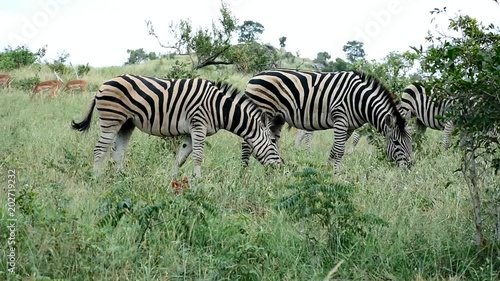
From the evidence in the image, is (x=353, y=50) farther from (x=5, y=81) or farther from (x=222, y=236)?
(x=222, y=236)

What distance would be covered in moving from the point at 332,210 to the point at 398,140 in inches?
161

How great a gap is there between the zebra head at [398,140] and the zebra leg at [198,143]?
2.58 m

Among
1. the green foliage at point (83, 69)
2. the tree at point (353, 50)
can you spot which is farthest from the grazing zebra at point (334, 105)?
the tree at point (353, 50)

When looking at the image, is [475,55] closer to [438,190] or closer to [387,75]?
[438,190]

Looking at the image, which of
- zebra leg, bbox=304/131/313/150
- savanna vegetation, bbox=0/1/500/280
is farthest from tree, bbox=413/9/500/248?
zebra leg, bbox=304/131/313/150

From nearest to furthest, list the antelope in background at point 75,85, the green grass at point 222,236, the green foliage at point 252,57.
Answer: the green grass at point 222,236 → the antelope in background at point 75,85 → the green foliage at point 252,57

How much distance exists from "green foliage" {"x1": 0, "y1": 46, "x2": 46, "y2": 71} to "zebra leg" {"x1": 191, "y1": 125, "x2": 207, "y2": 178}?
18.2 meters

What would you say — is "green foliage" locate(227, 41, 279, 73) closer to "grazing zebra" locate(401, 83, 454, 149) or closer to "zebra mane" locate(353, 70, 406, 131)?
"grazing zebra" locate(401, 83, 454, 149)

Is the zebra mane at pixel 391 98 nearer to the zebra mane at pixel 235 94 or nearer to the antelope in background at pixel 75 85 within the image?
the zebra mane at pixel 235 94

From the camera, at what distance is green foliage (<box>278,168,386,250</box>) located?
4099 millimetres

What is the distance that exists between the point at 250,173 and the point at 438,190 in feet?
6.92

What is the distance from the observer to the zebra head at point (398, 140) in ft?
26.2

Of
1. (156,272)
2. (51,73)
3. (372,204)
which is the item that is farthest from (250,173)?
(51,73)

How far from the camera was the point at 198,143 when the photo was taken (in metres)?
7.18
